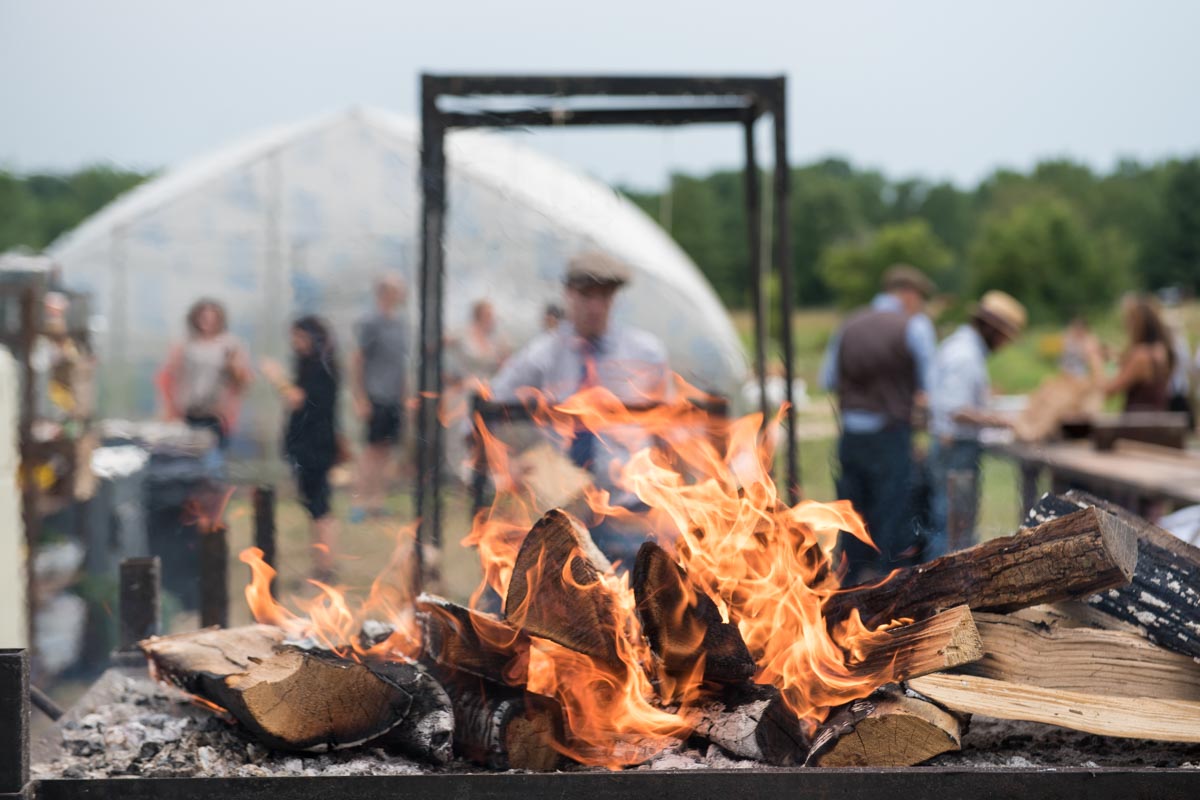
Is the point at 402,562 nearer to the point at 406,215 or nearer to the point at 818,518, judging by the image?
the point at 818,518

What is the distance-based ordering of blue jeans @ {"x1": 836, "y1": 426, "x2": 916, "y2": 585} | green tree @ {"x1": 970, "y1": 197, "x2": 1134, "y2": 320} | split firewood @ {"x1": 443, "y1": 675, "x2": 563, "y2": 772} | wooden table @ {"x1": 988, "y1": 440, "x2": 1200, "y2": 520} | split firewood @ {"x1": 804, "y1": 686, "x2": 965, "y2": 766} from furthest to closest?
green tree @ {"x1": 970, "y1": 197, "x2": 1134, "y2": 320}
blue jeans @ {"x1": 836, "y1": 426, "x2": 916, "y2": 585}
wooden table @ {"x1": 988, "y1": 440, "x2": 1200, "y2": 520}
split firewood @ {"x1": 443, "y1": 675, "x2": 563, "y2": 772}
split firewood @ {"x1": 804, "y1": 686, "x2": 965, "y2": 766}

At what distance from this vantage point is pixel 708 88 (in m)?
4.03

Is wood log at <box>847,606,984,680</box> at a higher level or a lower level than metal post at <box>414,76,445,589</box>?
lower

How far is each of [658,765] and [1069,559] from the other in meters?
0.94

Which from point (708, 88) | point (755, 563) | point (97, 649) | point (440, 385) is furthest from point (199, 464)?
point (755, 563)

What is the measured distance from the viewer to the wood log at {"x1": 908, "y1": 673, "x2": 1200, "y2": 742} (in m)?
2.12

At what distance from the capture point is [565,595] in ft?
7.41

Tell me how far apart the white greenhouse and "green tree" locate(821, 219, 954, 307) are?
160 ft

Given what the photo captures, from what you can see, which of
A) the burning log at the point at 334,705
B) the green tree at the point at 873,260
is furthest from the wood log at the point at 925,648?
the green tree at the point at 873,260

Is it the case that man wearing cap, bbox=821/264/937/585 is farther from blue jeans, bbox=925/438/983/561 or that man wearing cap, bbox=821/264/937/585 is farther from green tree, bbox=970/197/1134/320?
green tree, bbox=970/197/1134/320

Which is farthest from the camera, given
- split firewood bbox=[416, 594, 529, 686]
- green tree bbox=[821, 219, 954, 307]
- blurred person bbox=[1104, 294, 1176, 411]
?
green tree bbox=[821, 219, 954, 307]

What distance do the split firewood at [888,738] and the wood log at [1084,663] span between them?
0.20 metres

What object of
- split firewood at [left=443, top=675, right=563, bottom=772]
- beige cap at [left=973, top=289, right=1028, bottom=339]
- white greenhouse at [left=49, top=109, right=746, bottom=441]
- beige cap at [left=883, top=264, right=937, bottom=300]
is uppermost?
white greenhouse at [left=49, top=109, right=746, bottom=441]

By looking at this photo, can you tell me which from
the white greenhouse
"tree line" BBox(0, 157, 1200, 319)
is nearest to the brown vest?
the white greenhouse
